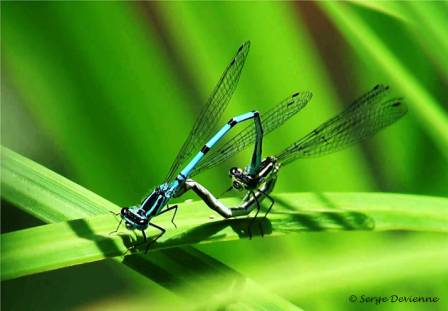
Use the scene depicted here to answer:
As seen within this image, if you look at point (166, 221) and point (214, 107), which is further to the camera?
point (214, 107)

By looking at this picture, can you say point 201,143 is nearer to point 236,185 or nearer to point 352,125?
point 236,185

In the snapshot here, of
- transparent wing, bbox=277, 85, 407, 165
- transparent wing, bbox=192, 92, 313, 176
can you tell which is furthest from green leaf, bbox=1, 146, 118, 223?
transparent wing, bbox=277, 85, 407, 165

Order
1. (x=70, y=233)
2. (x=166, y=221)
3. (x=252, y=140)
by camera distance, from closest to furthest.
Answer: (x=70, y=233)
(x=166, y=221)
(x=252, y=140)

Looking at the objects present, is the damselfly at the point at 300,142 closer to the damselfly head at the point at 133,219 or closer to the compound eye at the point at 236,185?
the compound eye at the point at 236,185

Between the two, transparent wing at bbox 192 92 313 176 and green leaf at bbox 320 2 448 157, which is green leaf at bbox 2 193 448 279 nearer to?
transparent wing at bbox 192 92 313 176

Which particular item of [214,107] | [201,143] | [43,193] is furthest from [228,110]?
[43,193]

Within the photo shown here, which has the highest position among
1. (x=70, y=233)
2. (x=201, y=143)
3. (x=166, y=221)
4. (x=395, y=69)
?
(x=395, y=69)

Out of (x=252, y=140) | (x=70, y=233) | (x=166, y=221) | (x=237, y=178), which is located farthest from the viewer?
(x=252, y=140)
